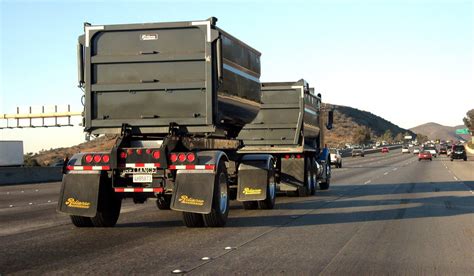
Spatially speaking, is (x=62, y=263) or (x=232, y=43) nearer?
(x=62, y=263)

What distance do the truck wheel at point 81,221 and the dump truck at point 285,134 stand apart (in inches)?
319

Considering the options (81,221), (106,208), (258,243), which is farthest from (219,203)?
(81,221)

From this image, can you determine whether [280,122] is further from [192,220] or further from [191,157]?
[191,157]

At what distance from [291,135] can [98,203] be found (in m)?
9.65

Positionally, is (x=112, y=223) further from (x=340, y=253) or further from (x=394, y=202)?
(x=394, y=202)

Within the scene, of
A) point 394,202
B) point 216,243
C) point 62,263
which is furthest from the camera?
point 394,202

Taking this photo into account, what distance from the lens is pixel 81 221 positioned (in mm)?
12203

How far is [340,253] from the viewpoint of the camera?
9.17 meters

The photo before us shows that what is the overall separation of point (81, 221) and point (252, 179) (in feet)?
14.3

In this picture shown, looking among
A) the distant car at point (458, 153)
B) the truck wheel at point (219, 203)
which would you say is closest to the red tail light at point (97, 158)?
the truck wheel at point (219, 203)

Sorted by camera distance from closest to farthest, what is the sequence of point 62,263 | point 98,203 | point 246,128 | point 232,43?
1. point 62,263
2. point 98,203
3. point 232,43
4. point 246,128

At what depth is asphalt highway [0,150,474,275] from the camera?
8086 mm

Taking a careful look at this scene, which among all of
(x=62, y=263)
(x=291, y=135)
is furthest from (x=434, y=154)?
(x=62, y=263)

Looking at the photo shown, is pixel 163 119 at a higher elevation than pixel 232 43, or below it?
below
